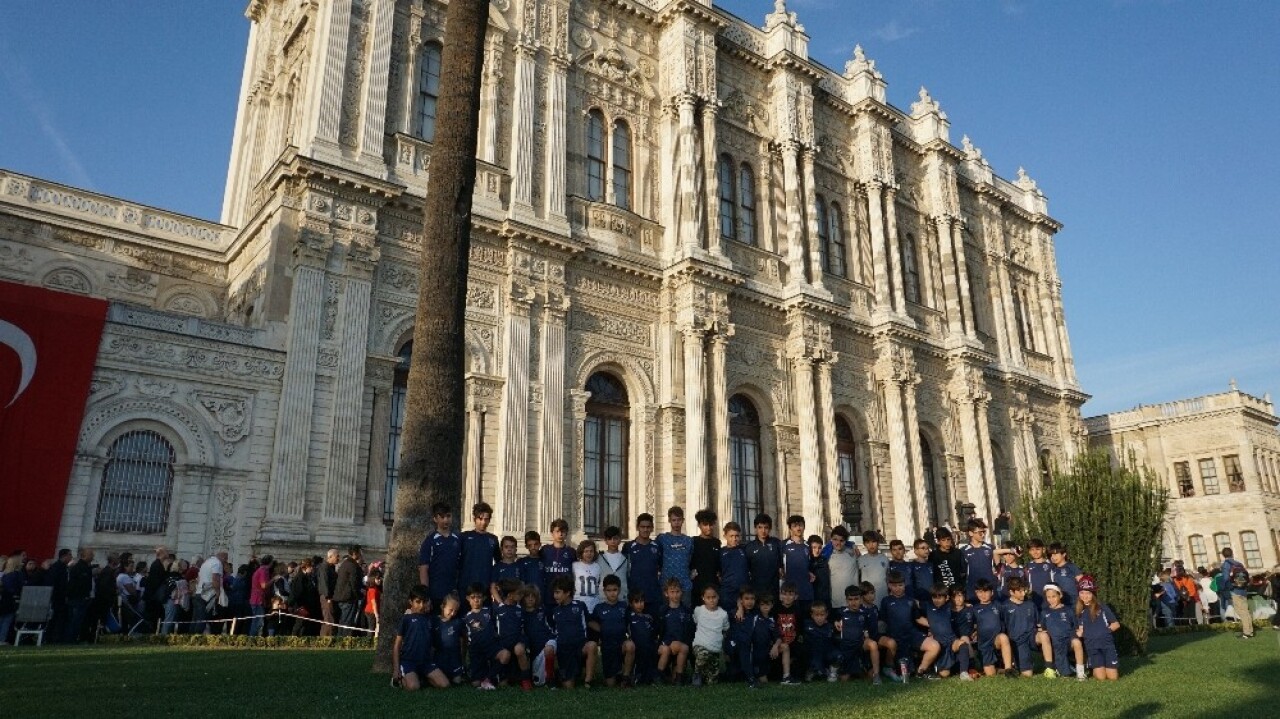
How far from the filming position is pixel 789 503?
22.4 metres

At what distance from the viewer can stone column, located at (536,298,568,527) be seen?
1792 centimetres

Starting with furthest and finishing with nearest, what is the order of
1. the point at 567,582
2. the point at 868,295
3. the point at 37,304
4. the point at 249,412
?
the point at 868,295
the point at 249,412
the point at 37,304
the point at 567,582

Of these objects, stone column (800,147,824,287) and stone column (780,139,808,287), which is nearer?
stone column (780,139,808,287)

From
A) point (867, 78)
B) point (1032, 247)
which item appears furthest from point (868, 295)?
point (1032, 247)

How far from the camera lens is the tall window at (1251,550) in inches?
1469

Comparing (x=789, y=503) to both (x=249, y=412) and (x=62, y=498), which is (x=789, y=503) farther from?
(x=62, y=498)

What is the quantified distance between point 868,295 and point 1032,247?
13.0 metres

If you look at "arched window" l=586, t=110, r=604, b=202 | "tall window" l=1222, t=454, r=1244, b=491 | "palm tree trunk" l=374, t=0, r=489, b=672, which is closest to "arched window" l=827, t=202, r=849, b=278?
"arched window" l=586, t=110, r=604, b=202

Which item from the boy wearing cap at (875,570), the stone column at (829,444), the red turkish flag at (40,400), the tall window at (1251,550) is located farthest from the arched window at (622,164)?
the tall window at (1251,550)

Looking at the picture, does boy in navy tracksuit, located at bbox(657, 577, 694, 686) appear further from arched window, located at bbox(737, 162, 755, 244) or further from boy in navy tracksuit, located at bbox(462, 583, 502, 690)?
arched window, located at bbox(737, 162, 755, 244)

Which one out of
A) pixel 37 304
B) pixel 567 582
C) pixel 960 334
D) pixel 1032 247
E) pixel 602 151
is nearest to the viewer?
pixel 567 582

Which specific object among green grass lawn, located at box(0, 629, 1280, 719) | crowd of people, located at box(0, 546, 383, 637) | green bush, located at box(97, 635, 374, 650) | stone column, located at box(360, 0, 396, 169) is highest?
stone column, located at box(360, 0, 396, 169)

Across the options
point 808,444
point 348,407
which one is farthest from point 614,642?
point 808,444

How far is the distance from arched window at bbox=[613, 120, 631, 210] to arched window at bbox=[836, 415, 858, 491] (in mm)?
8794
